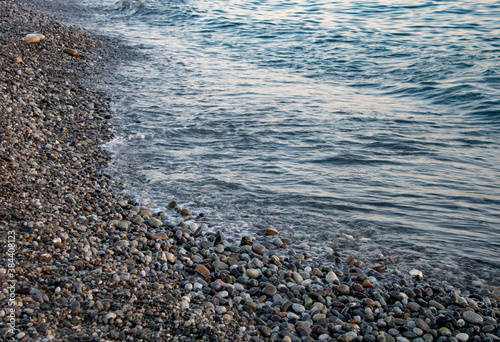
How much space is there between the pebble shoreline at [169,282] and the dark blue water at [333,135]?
0.56 metres

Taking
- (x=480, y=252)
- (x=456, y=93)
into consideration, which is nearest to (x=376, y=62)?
(x=456, y=93)

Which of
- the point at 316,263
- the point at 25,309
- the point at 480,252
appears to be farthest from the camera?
the point at 480,252

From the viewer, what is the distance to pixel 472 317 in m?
3.97

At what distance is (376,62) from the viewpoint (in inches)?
555

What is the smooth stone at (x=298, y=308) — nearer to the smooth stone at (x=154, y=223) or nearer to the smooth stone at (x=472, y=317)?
the smooth stone at (x=472, y=317)

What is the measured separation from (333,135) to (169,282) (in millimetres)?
5638

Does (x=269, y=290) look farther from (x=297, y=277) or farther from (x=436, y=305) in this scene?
(x=436, y=305)

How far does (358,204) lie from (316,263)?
1767mm

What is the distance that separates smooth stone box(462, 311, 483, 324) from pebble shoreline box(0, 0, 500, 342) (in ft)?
0.04

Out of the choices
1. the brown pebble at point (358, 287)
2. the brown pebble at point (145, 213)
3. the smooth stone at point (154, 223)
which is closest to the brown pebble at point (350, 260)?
the brown pebble at point (358, 287)

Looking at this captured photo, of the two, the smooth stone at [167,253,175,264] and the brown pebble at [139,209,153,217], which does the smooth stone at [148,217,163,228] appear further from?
the smooth stone at [167,253,175,264]

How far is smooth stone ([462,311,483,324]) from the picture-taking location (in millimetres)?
3938

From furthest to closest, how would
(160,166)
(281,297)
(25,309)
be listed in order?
(160,166)
(281,297)
(25,309)

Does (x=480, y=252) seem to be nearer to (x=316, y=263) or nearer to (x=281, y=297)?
(x=316, y=263)
